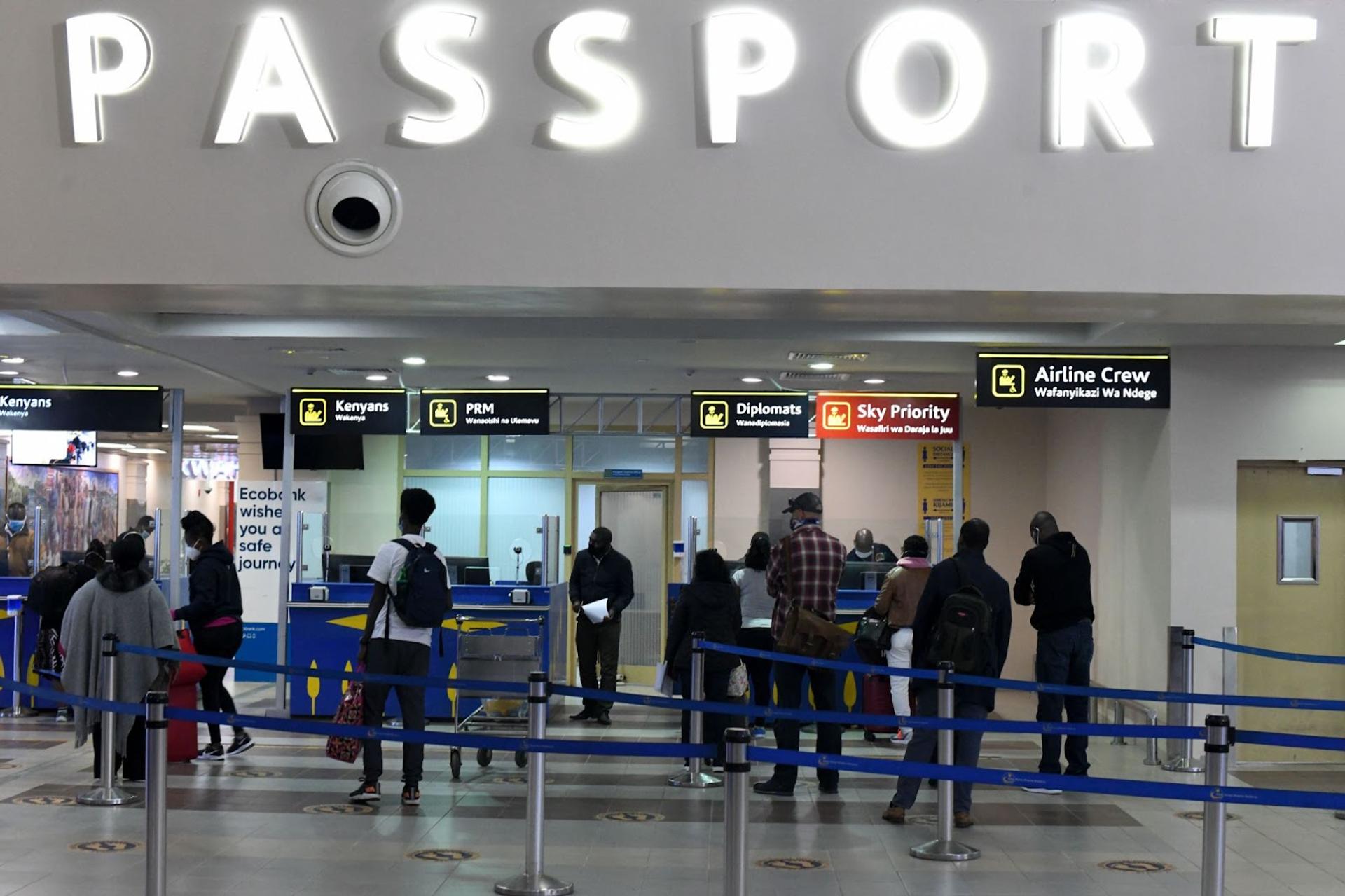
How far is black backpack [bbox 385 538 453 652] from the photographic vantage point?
805cm

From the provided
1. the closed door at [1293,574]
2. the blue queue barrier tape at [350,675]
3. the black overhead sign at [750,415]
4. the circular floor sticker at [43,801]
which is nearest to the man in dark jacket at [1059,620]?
the closed door at [1293,574]

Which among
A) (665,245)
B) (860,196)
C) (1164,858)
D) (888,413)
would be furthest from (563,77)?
(888,413)

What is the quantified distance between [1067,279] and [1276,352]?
5.17m

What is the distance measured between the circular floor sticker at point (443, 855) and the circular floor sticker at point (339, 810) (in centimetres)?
103

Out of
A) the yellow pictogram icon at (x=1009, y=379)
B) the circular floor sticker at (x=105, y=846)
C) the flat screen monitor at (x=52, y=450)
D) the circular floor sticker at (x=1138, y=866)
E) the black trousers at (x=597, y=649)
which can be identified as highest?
the yellow pictogram icon at (x=1009, y=379)

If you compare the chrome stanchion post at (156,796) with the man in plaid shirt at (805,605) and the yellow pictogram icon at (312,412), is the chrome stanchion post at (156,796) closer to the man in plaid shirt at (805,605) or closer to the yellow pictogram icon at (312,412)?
the man in plaid shirt at (805,605)

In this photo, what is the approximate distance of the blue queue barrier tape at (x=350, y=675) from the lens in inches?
278

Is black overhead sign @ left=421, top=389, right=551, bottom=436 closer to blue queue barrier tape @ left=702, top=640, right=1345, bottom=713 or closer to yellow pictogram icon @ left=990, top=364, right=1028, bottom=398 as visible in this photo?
yellow pictogram icon @ left=990, top=364, right=1028, bottom=398

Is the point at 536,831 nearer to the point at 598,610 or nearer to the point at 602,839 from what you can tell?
the point at 602,839

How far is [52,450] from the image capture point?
16.0 m

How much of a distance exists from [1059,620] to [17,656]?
8758mm

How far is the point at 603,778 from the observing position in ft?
30.9

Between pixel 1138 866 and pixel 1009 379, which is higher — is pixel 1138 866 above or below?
below

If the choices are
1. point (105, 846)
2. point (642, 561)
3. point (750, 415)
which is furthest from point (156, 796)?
point (642, 561)
